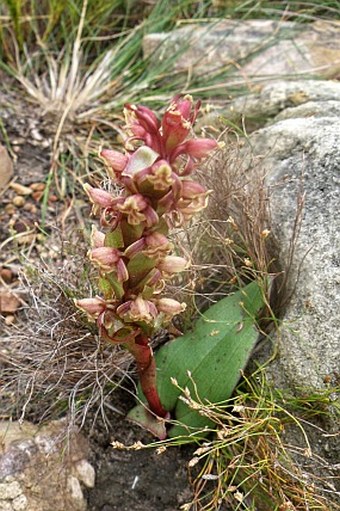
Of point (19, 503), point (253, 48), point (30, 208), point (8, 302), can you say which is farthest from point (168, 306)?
point (253, 48)

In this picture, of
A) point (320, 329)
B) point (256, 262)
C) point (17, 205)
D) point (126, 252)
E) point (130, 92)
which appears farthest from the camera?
point (130, 92)

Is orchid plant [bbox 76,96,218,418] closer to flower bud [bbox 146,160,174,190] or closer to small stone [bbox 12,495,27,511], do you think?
flower bud [bbox 146,160,174,190]

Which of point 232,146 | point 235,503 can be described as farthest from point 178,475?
point 232,146

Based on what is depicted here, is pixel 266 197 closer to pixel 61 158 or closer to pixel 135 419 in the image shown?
pixel 135 419

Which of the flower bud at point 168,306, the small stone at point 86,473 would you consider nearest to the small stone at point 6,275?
the small stone at point 86,473

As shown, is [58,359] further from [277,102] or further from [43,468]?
[277,102]

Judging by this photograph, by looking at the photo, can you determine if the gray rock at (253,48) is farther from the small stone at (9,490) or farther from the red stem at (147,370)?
the small stone at (9,490)
